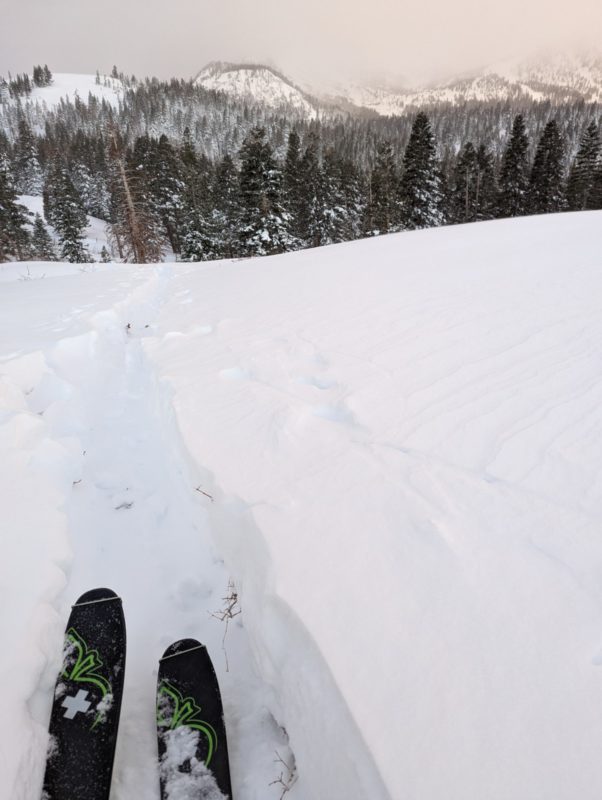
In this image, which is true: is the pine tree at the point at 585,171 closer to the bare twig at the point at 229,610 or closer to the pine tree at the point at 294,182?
the pine tree at the point at 294,182

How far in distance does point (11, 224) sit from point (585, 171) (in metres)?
45.5

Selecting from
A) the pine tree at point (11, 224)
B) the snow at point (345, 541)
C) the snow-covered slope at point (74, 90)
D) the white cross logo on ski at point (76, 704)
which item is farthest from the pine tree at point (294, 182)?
the snow-covered slope at point (74, 90)

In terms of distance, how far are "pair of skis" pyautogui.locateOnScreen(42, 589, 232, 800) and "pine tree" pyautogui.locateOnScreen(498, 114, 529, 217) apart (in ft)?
117

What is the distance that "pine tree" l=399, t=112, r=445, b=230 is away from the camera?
24.3 m

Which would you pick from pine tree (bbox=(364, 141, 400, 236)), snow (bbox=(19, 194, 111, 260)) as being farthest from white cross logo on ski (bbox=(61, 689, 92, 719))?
snow (bbox=(19, 194, 111, 260))

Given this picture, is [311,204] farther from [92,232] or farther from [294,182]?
[92,232]

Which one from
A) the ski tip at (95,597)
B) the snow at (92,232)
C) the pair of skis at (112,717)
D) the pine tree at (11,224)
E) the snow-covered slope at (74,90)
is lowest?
the snow at (92,232)

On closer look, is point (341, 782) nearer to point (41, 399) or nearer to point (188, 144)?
point (41, 399)

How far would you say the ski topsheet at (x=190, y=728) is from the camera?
1482 millimetres

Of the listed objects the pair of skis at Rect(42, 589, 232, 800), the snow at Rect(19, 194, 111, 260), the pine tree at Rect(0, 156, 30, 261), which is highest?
the pair of skis at Rect(42, 589, 232, 800)

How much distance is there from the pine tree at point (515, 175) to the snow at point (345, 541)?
31008mm

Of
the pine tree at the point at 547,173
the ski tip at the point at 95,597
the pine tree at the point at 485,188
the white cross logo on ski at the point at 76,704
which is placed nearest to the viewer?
the white cross logo on ski at the point at 76,704

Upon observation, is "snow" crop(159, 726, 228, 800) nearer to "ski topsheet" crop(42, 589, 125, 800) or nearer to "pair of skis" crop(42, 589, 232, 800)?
"pair of skis" crop(42, 589, 232, 800)

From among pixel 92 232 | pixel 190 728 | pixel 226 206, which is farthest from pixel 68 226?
pixel 190 728
